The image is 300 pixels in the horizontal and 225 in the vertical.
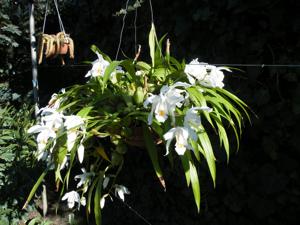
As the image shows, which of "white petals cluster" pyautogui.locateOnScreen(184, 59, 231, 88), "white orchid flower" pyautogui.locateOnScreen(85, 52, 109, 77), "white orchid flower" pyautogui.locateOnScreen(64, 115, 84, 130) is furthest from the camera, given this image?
"white orchid flower" pyautogui.locateOnScreen(85, 52, 109, 77)

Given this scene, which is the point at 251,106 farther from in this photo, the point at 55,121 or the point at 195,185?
the point at 55,121

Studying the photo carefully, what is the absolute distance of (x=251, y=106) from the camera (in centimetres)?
212

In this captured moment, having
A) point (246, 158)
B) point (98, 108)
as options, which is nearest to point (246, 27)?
point (246, 158)

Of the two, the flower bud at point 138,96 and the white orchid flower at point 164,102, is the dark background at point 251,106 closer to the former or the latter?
the flower bud at point 138,96

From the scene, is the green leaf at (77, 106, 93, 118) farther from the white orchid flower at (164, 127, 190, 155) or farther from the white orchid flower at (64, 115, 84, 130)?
the white orchid flower at (164, 127, 190, 155)

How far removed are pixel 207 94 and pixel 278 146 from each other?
1.08 meters

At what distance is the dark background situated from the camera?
1.98m


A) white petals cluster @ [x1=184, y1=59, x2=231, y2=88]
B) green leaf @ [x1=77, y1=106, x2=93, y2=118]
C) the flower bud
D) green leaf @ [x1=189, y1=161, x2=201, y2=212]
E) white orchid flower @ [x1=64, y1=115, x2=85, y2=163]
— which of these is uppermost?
white petals cluster @ [x1=184, y1=59, x2=231, y2=88]

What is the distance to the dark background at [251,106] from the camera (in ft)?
6.51

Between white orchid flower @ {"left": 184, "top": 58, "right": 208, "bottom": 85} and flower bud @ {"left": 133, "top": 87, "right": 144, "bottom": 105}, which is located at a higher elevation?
white orchid flower @ {"left": 184, "top": 58, "right": 208, "bottom": 85}

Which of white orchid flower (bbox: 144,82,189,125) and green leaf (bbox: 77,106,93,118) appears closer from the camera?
white orchid flower (bbox: 144,82,189,125)

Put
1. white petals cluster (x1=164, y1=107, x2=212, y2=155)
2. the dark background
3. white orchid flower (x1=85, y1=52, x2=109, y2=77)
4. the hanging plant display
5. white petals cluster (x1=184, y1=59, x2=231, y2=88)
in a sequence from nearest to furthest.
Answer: white petals cluster (x1=164, y1=107, x2=212, y2=155), white petals cluster (x1=184, y1=59, x2=231, y2=88), white orchid flower (x1=85, y1=52, x2=109, y2=77), the hanging plant display, the dark background

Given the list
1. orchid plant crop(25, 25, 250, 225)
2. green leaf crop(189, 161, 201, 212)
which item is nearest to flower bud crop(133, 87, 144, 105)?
orchid plant crop(25, 25, 250, 225)

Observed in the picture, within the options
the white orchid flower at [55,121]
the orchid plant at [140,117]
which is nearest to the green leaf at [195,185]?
the orchid plant at [140,117]
